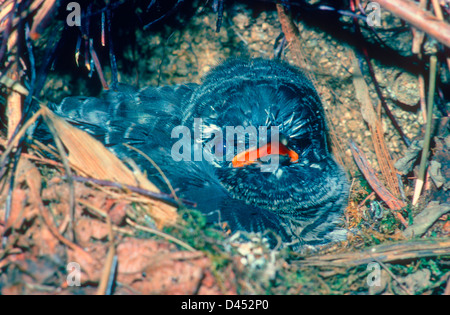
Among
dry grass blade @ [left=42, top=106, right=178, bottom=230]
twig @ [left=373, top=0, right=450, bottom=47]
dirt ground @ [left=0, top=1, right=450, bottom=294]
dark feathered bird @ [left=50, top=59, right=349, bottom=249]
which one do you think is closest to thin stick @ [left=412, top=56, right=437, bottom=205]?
dirt ground @ [left=0, top=1, right=450, bottom=294]

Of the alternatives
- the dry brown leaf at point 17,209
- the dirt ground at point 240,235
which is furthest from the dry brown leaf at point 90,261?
the dry brown leaf at point 17,209

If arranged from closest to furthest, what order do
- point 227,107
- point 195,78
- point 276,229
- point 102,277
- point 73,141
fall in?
1. point 102,277
2. point 73,141
3. point 276,229
4. point 227,107
5. point 195,78

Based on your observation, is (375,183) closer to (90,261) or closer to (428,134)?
(428,134)

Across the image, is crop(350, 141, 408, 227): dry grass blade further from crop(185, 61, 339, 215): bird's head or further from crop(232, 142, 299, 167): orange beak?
crop(232, 142, 299, 167): orange beak

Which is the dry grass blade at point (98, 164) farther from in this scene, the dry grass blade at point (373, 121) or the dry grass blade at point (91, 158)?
the dry grass blade at point (373, 121)

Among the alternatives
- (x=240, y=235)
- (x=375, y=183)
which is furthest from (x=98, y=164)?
(x=375, y=183)
